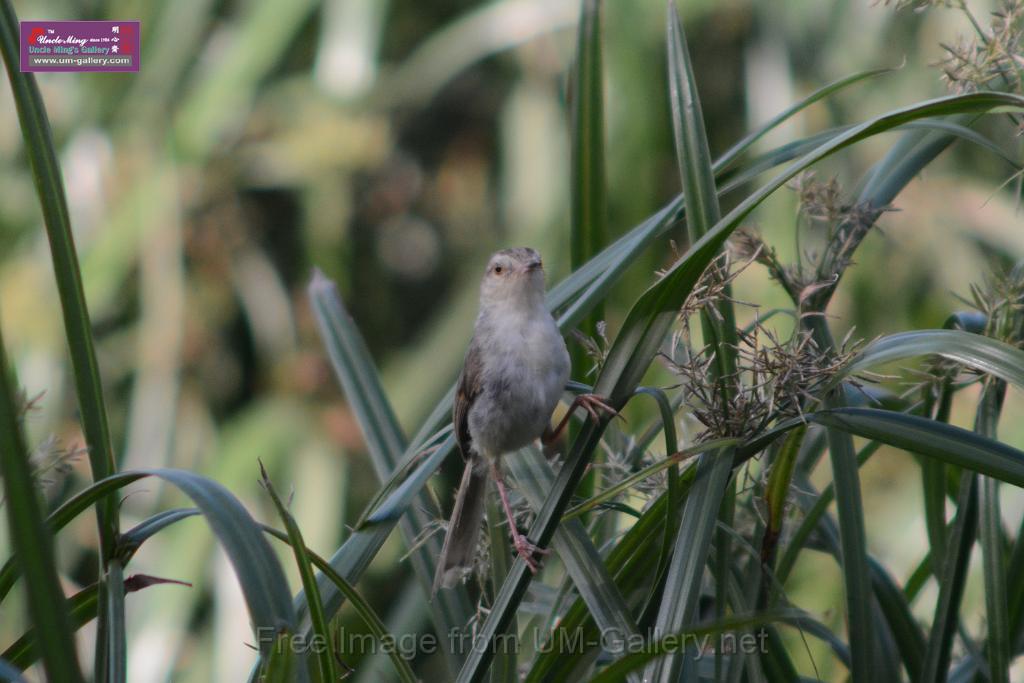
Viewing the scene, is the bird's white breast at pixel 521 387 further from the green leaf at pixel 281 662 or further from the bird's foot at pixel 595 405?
the green leaf at pixel 281 662

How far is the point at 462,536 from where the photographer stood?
4.78 feet

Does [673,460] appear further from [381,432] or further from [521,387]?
[381,432]

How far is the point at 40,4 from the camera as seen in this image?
14.1 ft

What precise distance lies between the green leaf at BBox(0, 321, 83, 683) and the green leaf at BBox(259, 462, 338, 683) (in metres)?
0.22

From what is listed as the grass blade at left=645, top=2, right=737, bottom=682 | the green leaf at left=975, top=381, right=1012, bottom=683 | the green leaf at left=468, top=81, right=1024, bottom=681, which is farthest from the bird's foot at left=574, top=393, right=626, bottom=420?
the green leaf at left=975, top=381, right=1012, bottom=683

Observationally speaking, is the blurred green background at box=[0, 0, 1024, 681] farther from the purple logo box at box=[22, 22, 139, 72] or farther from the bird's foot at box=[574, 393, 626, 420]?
the bird's foot at box=[574, 393, 626, 420]

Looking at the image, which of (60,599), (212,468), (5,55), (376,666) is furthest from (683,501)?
(212,468)

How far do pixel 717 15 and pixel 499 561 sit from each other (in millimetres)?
4330

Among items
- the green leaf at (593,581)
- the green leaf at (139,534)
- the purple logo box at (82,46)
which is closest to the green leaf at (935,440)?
the green leaf at (593,581)

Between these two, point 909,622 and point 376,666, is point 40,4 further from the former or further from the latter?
point 909,622

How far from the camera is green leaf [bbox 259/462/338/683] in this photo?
956 mm

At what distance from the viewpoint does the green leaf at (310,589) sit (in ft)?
3.14

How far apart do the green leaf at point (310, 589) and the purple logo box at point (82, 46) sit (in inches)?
50.1

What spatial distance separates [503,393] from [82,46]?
1609 millimetres
